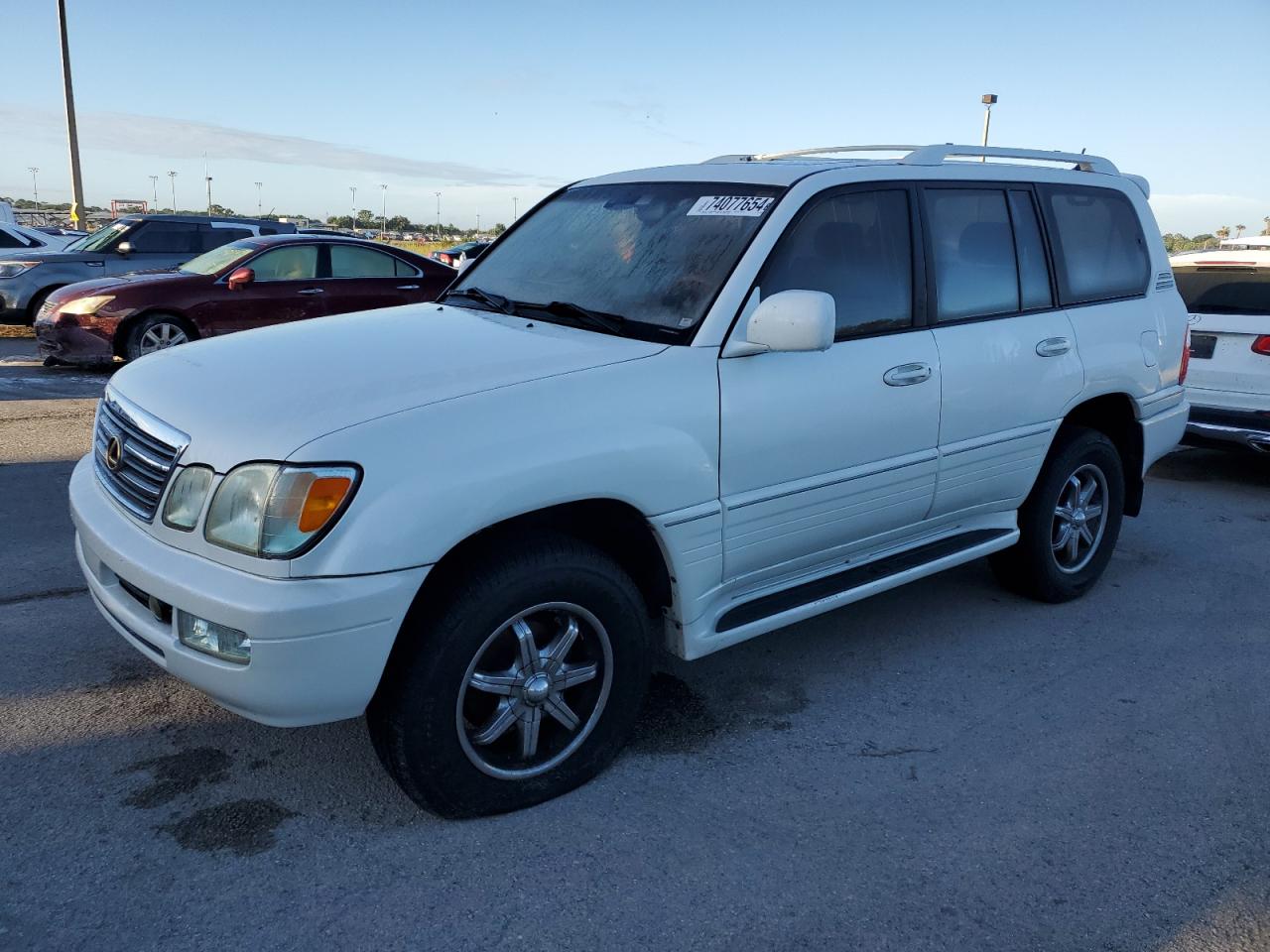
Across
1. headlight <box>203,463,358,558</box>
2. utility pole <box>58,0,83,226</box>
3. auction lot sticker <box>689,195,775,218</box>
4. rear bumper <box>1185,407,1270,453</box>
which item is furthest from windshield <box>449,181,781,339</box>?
utility pole <box>58,0,83,226</box>

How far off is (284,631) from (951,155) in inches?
126

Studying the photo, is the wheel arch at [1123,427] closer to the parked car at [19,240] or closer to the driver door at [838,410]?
the driver door at [838,410]

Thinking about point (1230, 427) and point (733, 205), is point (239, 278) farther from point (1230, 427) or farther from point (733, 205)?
point (1230, 427)

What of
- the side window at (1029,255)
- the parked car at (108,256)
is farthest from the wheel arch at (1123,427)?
the parked car at (108,256)

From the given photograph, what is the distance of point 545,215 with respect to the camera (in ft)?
14.5

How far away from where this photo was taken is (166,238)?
43.0 feet

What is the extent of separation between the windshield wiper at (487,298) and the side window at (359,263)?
6.70 metres

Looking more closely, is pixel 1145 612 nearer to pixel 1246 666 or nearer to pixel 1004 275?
pixel 1246 666

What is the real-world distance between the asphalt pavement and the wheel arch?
87cm

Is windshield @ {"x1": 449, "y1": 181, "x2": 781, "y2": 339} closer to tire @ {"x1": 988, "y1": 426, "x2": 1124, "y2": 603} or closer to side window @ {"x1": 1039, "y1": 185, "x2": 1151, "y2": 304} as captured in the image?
side window @ {"x1": 1039, "y1": 185, "x2": 1151, "y2": 304}

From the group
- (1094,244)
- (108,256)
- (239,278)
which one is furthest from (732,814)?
(108,256)

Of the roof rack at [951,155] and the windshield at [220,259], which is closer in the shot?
the roof rack at [951,155]

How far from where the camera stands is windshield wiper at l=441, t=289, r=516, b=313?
3.83 meters

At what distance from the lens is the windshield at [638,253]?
3424mm
